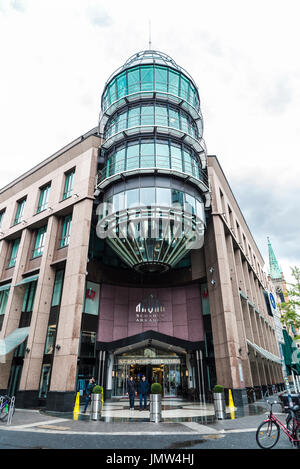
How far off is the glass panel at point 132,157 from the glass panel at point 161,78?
6490 mm

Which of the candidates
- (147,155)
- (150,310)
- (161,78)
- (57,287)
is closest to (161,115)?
(161,78)

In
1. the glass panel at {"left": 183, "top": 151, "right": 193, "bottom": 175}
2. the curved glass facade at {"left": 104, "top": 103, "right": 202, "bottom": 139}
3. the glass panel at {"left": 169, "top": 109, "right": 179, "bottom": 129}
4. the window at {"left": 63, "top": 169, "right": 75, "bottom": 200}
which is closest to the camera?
the glass panel at {"left": 183, "top": 151, "right": 193, "bottom": 175}

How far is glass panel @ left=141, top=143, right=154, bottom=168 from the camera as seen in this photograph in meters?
21.6

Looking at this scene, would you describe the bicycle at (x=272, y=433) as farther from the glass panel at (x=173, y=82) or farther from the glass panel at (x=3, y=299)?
the glass panel at (x=3, y=299)

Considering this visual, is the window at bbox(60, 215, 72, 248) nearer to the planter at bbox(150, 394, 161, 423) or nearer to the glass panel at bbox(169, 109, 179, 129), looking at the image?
the glass panel at bbox(169, 109, 179, 129)

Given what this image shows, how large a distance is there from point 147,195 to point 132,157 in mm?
3713

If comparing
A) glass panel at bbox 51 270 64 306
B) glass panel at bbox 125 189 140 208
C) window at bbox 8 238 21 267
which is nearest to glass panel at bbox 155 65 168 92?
glass panel at bbox 125 189 140 208

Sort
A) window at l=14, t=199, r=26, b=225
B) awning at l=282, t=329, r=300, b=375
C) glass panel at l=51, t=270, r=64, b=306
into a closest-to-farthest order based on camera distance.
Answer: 1. awning at l=282, t=329, r=300, b=375
2. glass panel at l=51, t=270, r=64, b=306
3. window at l=14, t=199, r=26, b=225

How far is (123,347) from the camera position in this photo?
23.8m

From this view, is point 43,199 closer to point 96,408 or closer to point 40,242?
point 40,242

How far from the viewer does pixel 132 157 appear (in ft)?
72.8

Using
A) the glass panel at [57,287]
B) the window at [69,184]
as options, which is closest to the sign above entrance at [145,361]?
the glass panel at [57,287]

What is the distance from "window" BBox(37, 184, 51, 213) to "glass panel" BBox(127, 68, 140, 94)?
11.8 metres

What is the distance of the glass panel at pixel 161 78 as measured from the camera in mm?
24844
